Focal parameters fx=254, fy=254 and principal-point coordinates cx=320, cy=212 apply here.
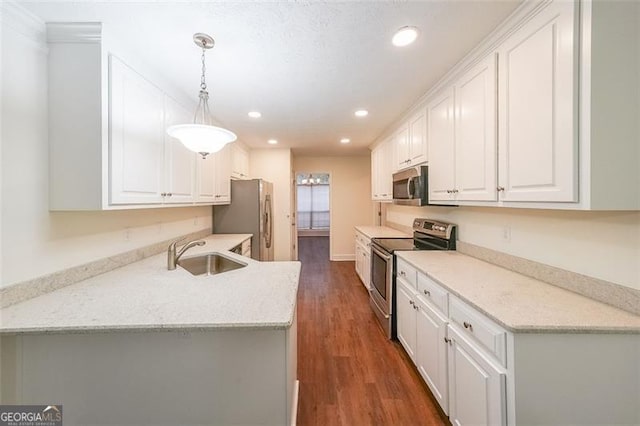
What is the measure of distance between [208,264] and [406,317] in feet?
6.53

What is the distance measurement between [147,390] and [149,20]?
1.96 meters

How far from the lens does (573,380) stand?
43.4 inches

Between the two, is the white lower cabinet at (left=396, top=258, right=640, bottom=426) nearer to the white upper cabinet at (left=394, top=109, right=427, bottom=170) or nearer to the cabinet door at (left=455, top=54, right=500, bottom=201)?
the cabinet door at (left=455, top=54, right=500, bottom=201)

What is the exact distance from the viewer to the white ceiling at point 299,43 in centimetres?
137

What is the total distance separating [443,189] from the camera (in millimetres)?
2238

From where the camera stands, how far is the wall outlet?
1862mm

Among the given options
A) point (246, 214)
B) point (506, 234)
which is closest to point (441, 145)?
point (506, 234)

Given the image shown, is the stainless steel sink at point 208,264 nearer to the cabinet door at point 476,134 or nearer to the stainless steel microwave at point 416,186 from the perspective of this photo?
the stainless steel microwave at point 416,186

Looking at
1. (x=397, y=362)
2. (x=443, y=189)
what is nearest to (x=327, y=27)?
(x=443, y=189)

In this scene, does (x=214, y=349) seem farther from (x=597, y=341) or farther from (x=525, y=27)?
(x=525, y=27)

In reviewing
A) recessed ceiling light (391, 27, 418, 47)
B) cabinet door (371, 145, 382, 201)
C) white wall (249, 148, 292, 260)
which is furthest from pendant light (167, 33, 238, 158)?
white wall (249, 148, 292, 260)

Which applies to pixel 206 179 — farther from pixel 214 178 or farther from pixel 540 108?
pixel 540 108

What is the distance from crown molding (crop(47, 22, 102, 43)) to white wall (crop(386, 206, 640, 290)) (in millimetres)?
2859

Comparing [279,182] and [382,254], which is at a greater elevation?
[279,182]
